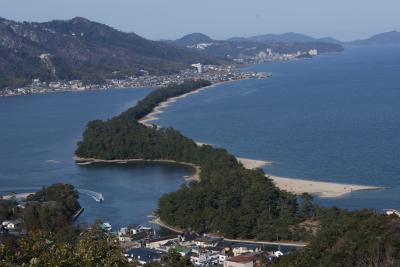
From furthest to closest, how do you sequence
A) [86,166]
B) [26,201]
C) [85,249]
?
[86,166] → [26,201] → [85,249]

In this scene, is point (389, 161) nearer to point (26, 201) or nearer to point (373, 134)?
point (373, 134)

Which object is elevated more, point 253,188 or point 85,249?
point 85,249

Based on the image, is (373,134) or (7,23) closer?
(373,134)

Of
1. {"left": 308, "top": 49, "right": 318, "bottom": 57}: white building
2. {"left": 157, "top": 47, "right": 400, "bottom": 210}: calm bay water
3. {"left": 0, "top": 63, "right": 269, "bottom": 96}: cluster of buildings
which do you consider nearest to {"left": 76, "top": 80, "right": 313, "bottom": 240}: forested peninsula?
{"left": 157, "top": 47, "right": 400, "bottom": 210}: calm bay water

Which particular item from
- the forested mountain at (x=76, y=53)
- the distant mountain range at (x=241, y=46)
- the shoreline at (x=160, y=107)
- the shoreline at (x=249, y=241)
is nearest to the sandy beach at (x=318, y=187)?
the shoreline at (x=249, y=241)

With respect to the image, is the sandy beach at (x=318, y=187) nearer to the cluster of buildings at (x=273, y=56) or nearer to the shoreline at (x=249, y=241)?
the shoreline at (x=249, y=241)

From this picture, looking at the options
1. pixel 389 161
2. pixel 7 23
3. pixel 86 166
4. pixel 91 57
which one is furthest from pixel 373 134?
pixel 7 23

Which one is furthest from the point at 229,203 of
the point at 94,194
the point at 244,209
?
the point at 94,194
